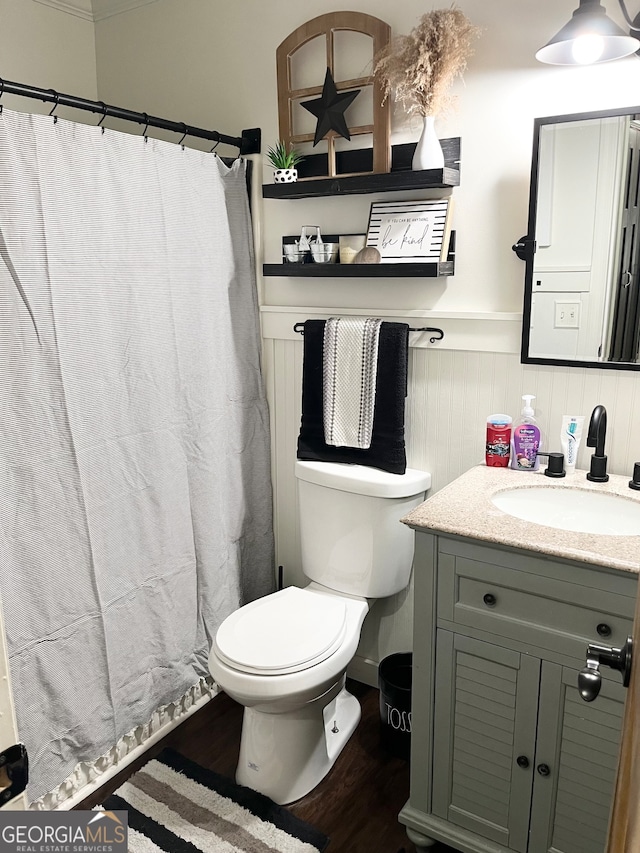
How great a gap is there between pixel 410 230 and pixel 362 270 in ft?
0.58

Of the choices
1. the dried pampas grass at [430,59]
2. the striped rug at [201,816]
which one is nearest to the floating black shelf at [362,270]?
the dried pampas grass at [430,59]

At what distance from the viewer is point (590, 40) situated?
1540mm

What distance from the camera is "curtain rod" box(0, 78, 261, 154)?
164 centimetres

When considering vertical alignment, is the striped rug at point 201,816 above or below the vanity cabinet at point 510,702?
below

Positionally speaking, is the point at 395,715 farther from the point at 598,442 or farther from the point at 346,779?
the point at 598,442

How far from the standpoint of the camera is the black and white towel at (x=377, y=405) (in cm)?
211

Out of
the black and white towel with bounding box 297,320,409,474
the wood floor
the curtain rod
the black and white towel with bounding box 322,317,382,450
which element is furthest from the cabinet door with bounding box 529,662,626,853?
the curtain rod

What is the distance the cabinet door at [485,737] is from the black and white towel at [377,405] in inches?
25.9

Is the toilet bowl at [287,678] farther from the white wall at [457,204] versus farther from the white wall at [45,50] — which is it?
the white wall at [45,50]

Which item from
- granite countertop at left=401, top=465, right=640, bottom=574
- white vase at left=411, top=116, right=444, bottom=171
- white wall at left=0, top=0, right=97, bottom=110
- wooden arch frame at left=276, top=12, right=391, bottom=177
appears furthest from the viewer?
white wall at left=0, top=0, right=97, bottom=110

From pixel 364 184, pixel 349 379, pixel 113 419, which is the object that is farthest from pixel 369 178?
pixel 113 419

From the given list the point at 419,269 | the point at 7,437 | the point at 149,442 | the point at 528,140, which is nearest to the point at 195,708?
the point at 149,442

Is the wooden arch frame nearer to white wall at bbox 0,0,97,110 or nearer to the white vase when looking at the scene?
the white vase

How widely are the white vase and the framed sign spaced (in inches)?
4.7
